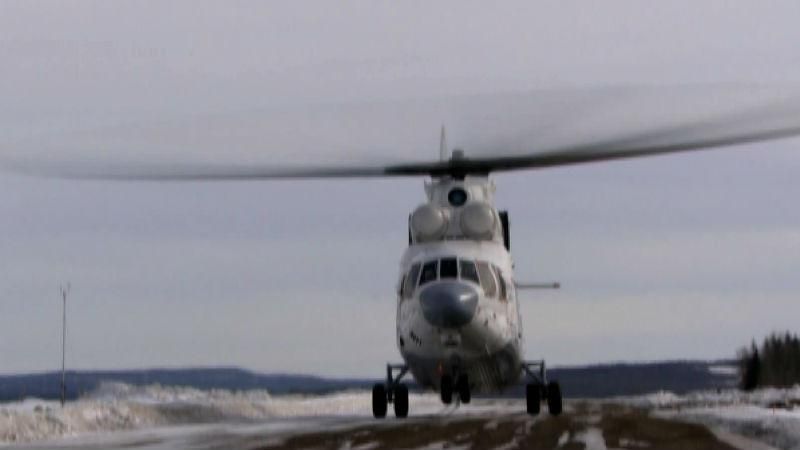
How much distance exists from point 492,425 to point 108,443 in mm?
9718

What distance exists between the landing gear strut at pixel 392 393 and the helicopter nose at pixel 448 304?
4576mm

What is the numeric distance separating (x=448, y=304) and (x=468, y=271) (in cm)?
158

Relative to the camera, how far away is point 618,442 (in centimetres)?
2644

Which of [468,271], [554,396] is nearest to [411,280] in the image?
[468,271]

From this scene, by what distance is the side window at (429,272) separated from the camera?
118 feet

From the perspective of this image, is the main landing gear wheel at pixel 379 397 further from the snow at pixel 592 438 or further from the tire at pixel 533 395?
the snow at pixel 592 438

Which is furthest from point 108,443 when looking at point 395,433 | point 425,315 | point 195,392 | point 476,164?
point 195,392

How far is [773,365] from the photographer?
128875mm

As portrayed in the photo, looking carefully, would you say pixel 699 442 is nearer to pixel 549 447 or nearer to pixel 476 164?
pixel 549 447

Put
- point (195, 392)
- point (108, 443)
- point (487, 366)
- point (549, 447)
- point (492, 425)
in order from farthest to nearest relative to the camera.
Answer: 1. point (195, 392)
2. point (487, 366)
3. point (492, 425)
4. point (108, 443)
5. point (549, 447)

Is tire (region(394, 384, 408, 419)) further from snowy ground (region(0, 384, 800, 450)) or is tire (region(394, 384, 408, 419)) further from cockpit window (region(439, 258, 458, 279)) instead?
cockpit window (region(439, 258, 458, 279))

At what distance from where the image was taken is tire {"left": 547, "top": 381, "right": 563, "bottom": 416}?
131 feet

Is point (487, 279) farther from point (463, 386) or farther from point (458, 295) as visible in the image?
point (463, 386)

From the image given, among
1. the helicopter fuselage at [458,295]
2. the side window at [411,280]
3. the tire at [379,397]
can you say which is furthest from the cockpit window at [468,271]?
the tire at [379,397]
